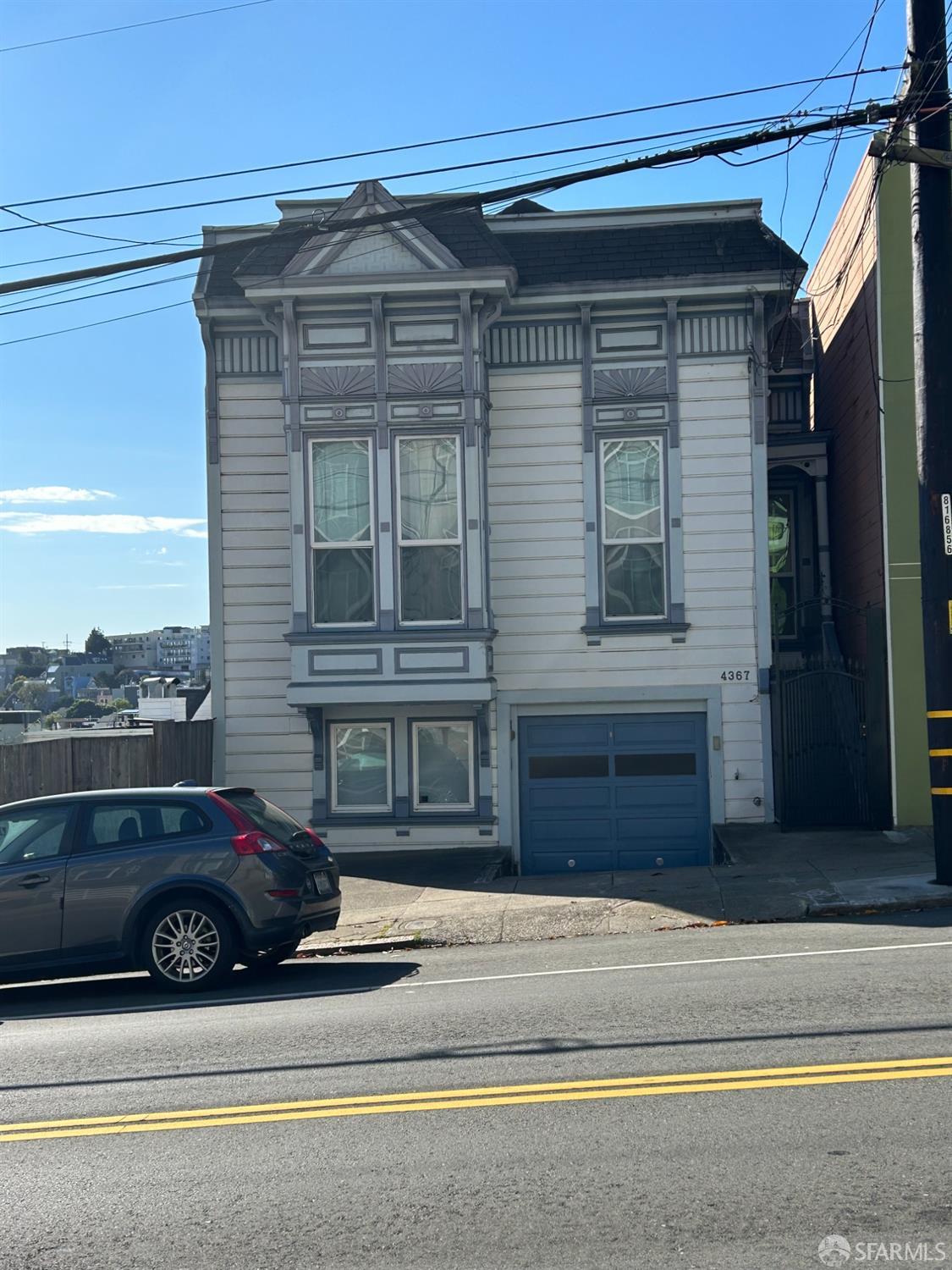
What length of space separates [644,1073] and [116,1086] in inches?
111

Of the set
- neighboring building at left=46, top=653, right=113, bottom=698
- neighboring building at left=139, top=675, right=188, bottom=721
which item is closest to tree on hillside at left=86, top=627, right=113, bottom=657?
neighboring building at left=46, top=653, right=113, bottom=698

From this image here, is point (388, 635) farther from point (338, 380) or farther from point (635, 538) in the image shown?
point (635, 538)

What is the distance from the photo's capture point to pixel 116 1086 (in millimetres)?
7055

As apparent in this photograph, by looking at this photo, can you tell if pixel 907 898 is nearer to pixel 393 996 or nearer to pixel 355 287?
pixel 393 996

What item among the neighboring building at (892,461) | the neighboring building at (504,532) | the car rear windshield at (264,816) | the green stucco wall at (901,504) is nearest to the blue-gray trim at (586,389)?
the neighboring building at (504,532)

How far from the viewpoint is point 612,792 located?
17.3 meters

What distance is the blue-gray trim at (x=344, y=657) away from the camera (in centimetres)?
1655

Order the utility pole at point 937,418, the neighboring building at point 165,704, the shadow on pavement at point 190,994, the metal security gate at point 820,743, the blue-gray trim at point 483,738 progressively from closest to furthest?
the shadow on pavement at point 190,994 < the utility pole at point 937,418 < the metal security gate at point 820,743 < the blue-gray trim at point 483,738 < the neighboring building at point 165,704

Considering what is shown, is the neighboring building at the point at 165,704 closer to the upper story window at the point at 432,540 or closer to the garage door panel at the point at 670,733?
the upper story window at the point at 432,540

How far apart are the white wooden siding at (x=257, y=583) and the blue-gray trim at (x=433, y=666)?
5.98 ft

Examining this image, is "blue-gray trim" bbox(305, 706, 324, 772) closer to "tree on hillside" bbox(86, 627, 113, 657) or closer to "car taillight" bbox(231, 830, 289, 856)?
"car taillight" bbox(231, 830, 289, 856)

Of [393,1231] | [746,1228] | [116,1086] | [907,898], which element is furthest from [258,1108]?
[907,898]

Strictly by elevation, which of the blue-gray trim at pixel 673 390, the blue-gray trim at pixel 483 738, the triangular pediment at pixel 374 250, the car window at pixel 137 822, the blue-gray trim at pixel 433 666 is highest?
the triangular pediment at pixel 374 250

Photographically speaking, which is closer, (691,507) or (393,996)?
(393,996)
